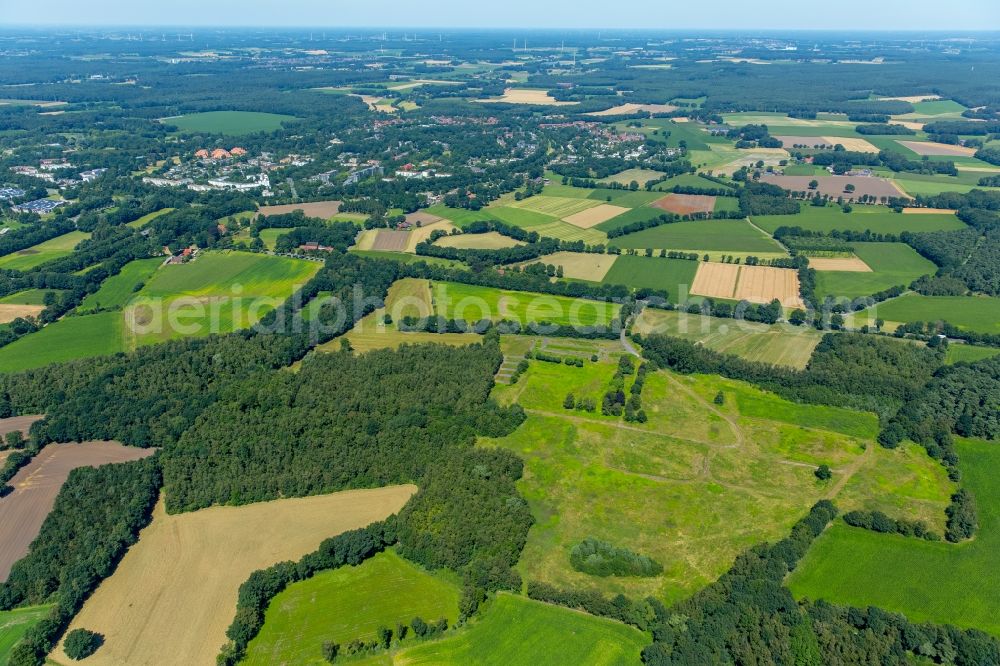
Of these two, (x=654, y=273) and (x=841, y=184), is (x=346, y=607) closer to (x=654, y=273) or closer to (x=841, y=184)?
(x=654, y=273)

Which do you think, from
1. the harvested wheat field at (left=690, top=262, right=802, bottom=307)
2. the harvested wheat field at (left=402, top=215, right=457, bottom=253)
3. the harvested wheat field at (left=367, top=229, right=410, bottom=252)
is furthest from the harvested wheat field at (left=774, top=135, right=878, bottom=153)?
the harvested wheat field at (left=367, top=229, right=410, bottom=252)

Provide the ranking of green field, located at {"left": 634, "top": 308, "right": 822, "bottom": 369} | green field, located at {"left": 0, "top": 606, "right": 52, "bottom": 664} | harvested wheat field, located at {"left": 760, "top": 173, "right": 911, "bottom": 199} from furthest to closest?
harvested wheat field, located at {"left": 760, "top": 173, "right": 911, "bottom": 199} < green field, located at {"left": 634, "top": 308, "right": 822, "bottom": 369} < green field, located at {"left": 0, "top": 606, "right": 52, "bottom": 664}

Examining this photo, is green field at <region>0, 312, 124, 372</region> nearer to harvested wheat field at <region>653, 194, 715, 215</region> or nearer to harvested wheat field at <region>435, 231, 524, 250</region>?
harvested wheat field at <region>435, 231, 524, 250</region>

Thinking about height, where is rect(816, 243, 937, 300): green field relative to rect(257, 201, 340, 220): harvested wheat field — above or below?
below

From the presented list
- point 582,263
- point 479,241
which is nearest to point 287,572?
point 582,263

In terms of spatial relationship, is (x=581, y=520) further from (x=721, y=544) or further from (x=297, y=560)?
(x=297, y=560)

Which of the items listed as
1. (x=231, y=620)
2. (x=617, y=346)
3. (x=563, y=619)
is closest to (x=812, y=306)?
(x=617, y=346)

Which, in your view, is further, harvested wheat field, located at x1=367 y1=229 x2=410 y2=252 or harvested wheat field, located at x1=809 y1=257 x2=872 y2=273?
harvested wheat field, located at x1=367 y1=229 x2=410 y2=252
